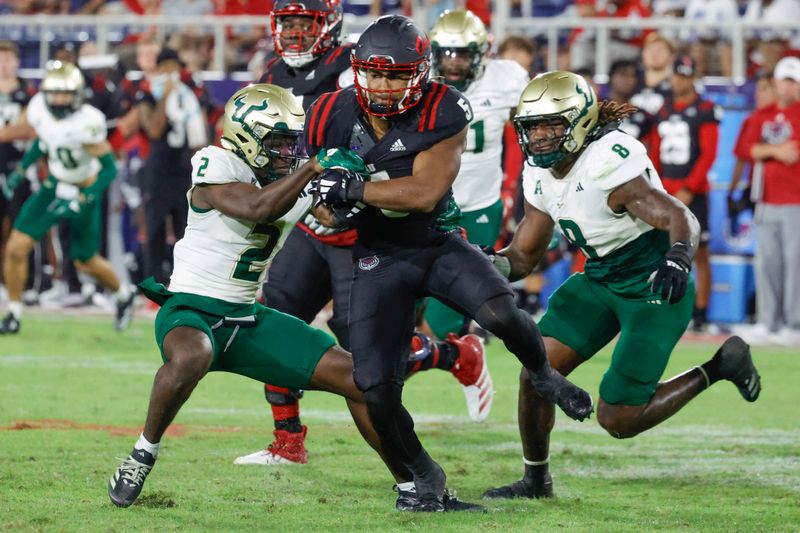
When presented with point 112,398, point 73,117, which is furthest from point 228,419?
point 73,117

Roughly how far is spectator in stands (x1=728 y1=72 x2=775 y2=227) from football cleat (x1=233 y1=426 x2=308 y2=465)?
6147 mm

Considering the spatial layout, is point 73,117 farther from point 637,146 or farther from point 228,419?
point 637,146

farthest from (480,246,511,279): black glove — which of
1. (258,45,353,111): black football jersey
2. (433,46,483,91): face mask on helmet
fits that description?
(433,46,483,91): face mask on helmet

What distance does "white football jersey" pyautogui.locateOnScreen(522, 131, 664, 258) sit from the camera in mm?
5102

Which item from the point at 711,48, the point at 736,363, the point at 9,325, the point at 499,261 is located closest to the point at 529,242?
the point at 499,261

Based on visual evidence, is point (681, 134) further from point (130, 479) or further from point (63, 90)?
point (130, 479)

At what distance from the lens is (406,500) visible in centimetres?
503

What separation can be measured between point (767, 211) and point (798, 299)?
2.51ft

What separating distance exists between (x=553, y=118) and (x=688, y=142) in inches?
248

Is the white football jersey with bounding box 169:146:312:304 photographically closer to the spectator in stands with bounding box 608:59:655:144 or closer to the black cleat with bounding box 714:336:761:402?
the black cleat with bounding box 714:336:761:402

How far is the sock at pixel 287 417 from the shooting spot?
6.06 metres

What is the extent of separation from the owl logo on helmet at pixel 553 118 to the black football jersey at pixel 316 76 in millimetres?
1616

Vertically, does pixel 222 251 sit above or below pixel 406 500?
above

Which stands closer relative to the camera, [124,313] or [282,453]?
[282,453]
